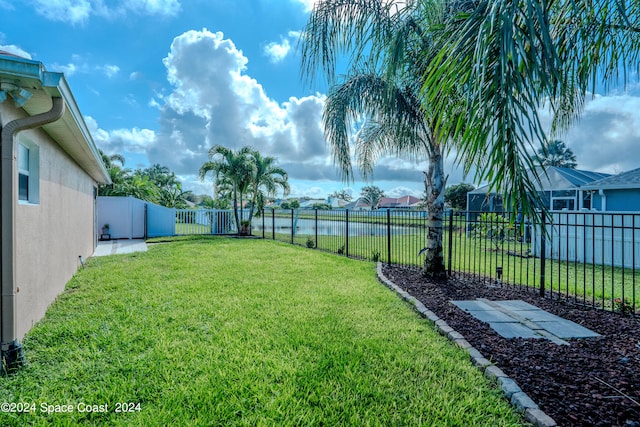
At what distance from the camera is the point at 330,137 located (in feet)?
18.6

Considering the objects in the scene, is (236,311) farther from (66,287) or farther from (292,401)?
(66,287)

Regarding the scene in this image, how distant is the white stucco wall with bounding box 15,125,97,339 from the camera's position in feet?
11.0

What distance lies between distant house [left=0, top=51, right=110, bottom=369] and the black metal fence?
17.6 feet

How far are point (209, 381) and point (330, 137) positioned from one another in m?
4.36

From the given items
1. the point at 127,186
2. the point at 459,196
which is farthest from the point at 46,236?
the point at 459,196

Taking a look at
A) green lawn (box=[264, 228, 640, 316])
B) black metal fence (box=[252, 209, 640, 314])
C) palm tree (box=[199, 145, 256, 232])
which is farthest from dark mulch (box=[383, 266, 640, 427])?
palm tree (box=[199, 145, 256, 232])

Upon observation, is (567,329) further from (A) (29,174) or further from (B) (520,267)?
(A) (29,174)

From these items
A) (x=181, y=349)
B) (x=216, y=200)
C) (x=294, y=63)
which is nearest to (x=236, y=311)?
(x=181, y=349)

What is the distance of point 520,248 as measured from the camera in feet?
25.8

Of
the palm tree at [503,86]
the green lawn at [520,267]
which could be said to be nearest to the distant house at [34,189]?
the palm tree at [503,86]

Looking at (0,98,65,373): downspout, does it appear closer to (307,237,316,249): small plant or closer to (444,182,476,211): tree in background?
(307,237,316,249): small plant

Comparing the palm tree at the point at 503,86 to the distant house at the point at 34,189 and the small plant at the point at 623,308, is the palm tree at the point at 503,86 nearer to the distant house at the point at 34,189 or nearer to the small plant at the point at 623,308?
the distant house at the point at 34,189

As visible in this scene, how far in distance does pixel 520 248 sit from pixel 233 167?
40.2 ft

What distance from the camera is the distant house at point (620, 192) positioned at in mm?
11477
